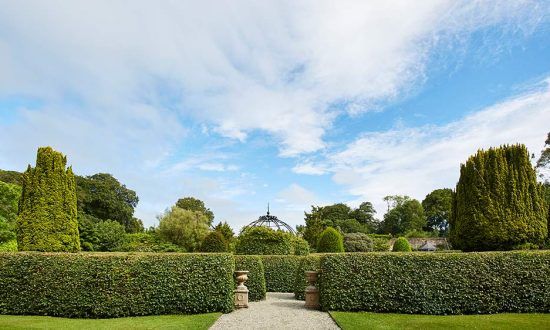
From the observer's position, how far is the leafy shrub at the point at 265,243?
1753cm

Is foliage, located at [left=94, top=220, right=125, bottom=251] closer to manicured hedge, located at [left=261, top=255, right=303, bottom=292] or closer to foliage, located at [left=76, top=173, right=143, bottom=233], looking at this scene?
foliage, located at [left=76, top=173, right=143, bottom=233]

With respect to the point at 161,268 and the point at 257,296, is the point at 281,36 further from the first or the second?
the point at 257,296

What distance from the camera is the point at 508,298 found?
33.4ft

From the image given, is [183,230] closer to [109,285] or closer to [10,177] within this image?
[10,177]

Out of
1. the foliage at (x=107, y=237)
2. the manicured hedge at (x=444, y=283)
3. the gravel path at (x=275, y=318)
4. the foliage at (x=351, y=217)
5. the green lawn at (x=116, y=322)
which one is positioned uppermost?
the foliage at (x=351, y=217)

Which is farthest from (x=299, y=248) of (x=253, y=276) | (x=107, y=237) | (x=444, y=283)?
(x=107, y=237)

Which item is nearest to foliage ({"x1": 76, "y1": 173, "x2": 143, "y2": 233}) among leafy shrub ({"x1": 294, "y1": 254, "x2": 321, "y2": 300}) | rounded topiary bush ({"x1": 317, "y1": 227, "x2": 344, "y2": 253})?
rounded topiary bush ({"x1": 317, "y1": 227, "x2": 344, "y2": 253})

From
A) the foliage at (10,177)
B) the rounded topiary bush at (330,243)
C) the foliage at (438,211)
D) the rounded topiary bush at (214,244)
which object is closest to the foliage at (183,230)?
the foliage at (10,177)

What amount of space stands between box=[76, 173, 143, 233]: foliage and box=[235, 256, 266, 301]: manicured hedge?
1240 inches

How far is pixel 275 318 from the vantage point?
9734mm

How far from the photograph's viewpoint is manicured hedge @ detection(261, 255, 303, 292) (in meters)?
16.2

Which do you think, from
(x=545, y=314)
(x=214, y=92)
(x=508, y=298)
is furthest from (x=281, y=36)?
(x=545, y=314)

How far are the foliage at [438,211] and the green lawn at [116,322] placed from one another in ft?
194

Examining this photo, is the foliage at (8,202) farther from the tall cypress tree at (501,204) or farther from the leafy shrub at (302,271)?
the tall cypress tree at (501,204)
